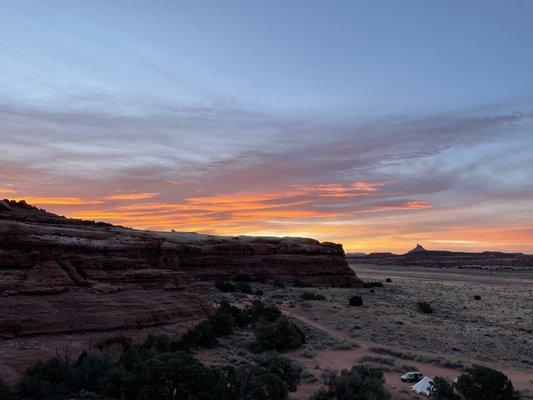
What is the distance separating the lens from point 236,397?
46.6ft

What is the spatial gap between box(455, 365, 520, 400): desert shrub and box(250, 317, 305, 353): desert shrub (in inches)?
377

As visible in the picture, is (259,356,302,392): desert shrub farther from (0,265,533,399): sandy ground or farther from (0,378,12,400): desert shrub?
(0,378,12,400): desert shrub

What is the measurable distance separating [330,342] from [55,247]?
16.9 m

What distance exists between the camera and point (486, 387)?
14.9 meters

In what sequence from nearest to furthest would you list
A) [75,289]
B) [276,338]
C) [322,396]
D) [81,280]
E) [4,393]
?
[4,393]
[322,396]
[75,289]
[276,338]
[81,280]

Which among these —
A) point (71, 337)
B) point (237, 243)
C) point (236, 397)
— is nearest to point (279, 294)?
point (237, 243)

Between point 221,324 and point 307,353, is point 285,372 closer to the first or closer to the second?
point 307,353

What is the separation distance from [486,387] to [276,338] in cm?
1067

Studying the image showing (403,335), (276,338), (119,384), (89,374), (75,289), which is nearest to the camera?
(119,384)

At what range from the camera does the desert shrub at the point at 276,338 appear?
22.5m

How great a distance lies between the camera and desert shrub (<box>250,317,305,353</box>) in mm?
22516

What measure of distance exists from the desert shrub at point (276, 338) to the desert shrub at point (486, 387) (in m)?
9.57

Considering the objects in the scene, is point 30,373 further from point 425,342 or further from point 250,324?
point 425,342

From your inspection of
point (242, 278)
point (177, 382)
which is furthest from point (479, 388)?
point (242, 278)
